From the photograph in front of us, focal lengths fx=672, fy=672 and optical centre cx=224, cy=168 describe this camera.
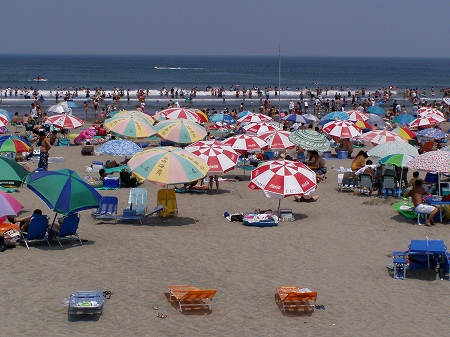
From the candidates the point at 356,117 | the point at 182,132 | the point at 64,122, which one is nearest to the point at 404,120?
the point at 356,117

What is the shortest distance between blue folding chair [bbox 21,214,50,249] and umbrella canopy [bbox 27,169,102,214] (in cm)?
25

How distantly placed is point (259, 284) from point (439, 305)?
2.38 meters

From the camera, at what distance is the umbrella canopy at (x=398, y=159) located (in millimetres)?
14680

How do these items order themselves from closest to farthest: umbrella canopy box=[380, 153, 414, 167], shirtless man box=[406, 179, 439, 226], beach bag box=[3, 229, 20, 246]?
beach bag box=[3, 229, 20, 246] < shirtless man box=[406, 179, 439, 226] < umbrella canopy box=[380, 153, 414, 167]

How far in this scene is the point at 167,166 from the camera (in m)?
12.1

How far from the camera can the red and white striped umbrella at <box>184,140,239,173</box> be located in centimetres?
1424

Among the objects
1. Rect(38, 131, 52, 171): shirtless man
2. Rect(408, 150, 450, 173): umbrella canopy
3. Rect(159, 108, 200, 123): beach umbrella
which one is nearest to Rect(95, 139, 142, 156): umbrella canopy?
Rect(38, 131, 52, 171): shirtless man

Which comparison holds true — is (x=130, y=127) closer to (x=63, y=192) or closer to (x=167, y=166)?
(x=167, y=166)

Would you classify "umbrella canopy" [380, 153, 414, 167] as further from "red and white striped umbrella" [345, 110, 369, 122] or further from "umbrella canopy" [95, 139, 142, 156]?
"red and white striped umbrella" [345, 110, 369, 122]

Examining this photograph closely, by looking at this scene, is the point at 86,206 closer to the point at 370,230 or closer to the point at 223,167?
the point at 223,167

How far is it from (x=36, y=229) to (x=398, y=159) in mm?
8087

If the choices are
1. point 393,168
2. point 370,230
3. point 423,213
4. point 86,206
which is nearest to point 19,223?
point 86,206

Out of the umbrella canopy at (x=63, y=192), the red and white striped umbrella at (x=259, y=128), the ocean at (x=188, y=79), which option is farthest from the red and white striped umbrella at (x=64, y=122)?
the ocean at (x=188, y=79)

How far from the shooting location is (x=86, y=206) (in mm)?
10625
